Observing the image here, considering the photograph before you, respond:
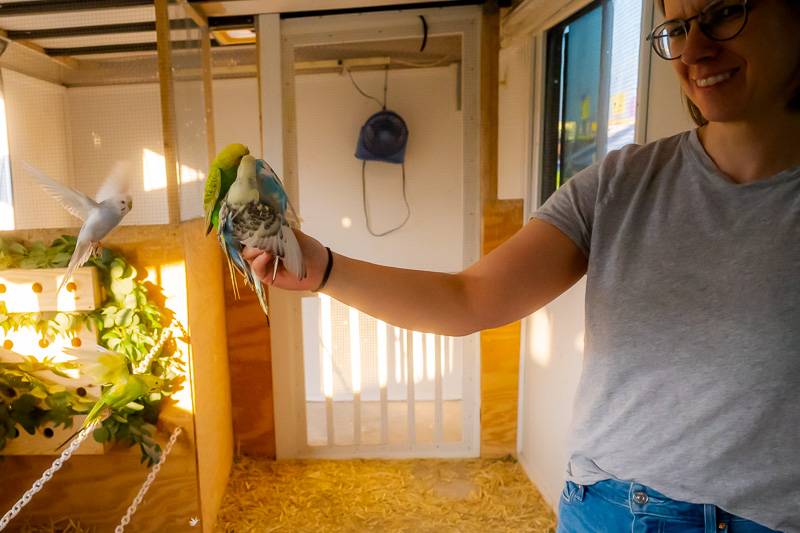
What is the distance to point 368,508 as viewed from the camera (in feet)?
7.04

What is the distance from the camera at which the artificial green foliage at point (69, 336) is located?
167 cm

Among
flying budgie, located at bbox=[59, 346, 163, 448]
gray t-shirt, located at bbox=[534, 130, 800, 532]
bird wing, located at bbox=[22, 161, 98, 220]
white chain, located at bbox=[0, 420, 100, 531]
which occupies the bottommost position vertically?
white chain, located at bbox=[0, 420, 100, 531]

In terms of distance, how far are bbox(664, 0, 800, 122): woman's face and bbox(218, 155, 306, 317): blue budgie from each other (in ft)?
1.78


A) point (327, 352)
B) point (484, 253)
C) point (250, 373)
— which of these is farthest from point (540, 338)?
point (250, 373)

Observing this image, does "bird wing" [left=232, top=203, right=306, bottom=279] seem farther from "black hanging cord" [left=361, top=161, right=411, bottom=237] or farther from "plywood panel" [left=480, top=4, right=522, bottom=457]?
"black hanging cord" [left=361, top=161, right=411, bottom=237]

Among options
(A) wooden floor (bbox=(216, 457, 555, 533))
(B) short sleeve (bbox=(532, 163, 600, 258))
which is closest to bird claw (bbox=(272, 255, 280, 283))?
(B) short sleeve (bbox=(532, 163, 600, 258))

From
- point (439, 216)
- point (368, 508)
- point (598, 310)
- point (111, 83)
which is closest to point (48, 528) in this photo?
point (368, 508)

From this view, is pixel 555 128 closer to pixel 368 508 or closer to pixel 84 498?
pixel 368 508

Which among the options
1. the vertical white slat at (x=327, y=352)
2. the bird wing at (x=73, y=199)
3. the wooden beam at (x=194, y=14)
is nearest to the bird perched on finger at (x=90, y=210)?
the bird wing at (x=73, y=199)

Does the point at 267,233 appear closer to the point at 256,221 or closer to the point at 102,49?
the point at 256,221

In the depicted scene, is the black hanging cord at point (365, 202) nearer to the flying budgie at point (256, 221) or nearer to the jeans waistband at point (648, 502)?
the flying budgie at point (256, 221)

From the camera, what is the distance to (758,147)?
0.67 meters

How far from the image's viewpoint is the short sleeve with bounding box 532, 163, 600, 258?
2.54 feet

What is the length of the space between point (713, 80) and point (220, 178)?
2.13 feet
